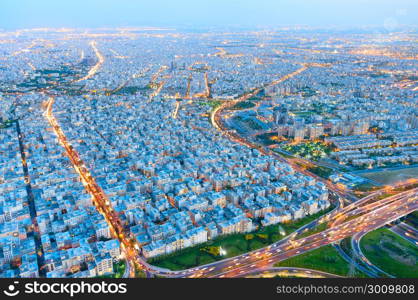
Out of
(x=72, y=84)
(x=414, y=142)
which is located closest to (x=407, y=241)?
(x=414, y=142)

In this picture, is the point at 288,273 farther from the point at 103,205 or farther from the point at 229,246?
the point at 103,205

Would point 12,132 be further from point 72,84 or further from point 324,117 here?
point 324,117

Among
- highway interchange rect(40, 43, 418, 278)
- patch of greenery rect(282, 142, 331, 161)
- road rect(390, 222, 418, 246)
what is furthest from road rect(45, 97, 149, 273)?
patch of greenery rect(282, 142, 331, 161)

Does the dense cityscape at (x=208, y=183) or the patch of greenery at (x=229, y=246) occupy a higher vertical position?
the dense cityscape at (x=208, y=183)

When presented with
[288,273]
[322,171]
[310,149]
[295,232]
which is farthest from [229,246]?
[310,149]

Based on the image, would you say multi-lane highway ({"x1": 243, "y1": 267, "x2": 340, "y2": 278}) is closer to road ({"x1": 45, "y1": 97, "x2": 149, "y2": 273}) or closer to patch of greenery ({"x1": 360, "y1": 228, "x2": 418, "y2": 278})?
patch of greenery ({"x1": 360, "y1": 228, "x2": 418, "y2": 278})

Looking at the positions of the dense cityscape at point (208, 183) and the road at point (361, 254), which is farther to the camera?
the dense cityscape at point (208, 183)

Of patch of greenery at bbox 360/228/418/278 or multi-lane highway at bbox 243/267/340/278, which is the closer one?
multi-lane highway at bbox 243/267/340/278

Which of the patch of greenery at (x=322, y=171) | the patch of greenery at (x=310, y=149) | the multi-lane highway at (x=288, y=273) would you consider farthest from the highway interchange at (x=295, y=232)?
the patch of greenery at (x=310, y=149)

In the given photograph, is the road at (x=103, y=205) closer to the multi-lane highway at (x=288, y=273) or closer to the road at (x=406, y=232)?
the multi-lane highway at (x=288, y=273)
